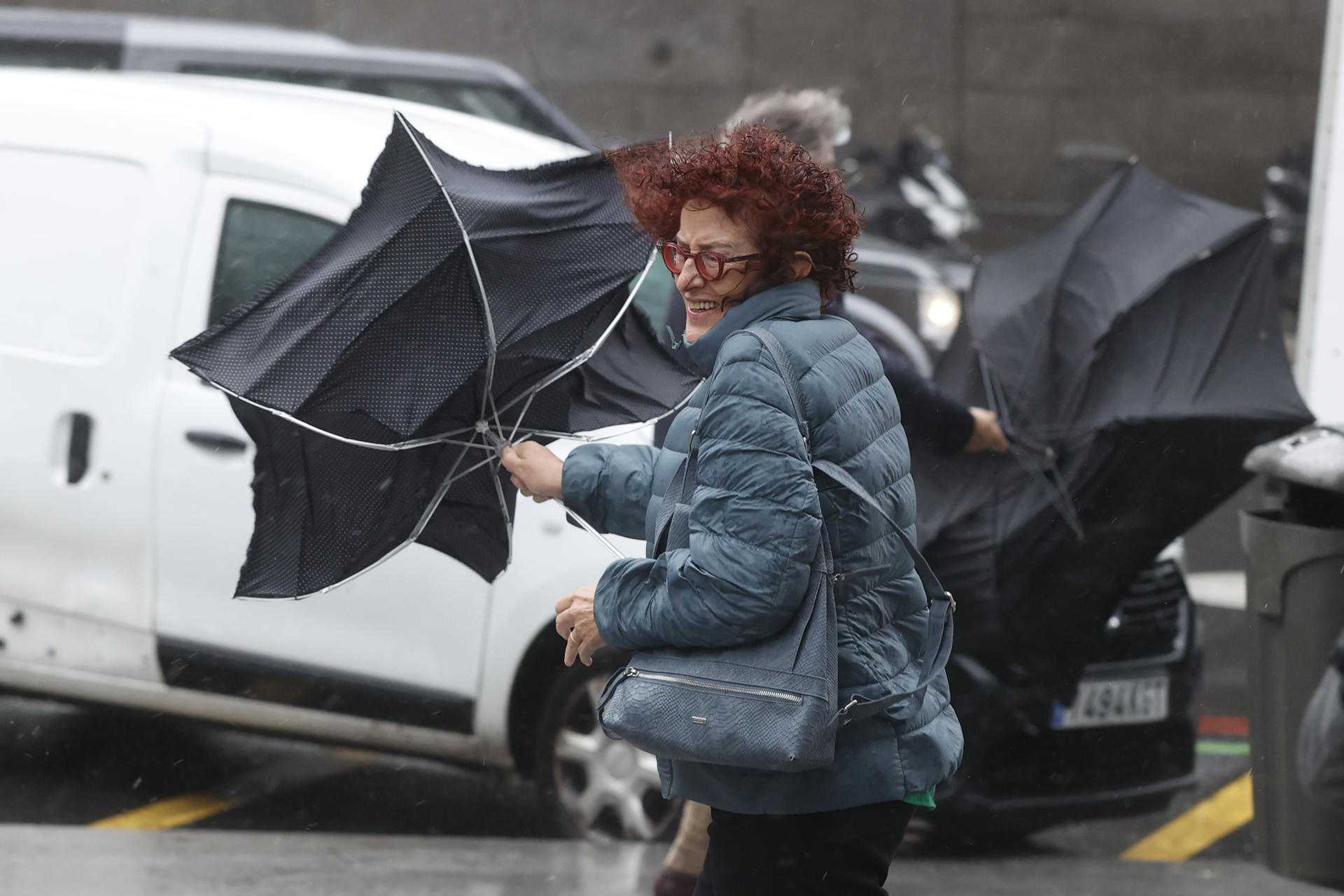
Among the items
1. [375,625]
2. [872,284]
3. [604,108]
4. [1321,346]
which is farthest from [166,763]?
[604,108]

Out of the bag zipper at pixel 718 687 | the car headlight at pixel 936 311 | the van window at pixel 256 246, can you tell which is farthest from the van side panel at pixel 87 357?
the car headlight at pixel 936 311

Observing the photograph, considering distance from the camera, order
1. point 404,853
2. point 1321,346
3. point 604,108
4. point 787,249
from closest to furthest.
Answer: point 787,249
point 404,853
point 1321,346
point 604,108

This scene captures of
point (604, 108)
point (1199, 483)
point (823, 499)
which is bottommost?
point (604, 108)

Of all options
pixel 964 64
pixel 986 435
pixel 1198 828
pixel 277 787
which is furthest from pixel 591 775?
pixel 964 64

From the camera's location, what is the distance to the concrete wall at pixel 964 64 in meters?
17.4

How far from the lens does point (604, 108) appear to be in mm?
17766

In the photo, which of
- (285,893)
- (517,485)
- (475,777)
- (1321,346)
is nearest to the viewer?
(517,485)

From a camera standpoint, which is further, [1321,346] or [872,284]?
[872,284]

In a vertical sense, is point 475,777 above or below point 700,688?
below

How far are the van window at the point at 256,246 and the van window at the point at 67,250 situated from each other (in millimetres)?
245

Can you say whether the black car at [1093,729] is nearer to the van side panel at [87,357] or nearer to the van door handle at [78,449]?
the van side panel at [87,357]

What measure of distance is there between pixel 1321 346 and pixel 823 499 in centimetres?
330

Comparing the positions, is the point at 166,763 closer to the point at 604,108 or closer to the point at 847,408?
the point at 847,408

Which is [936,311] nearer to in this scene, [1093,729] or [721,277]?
→ [1093,729]
